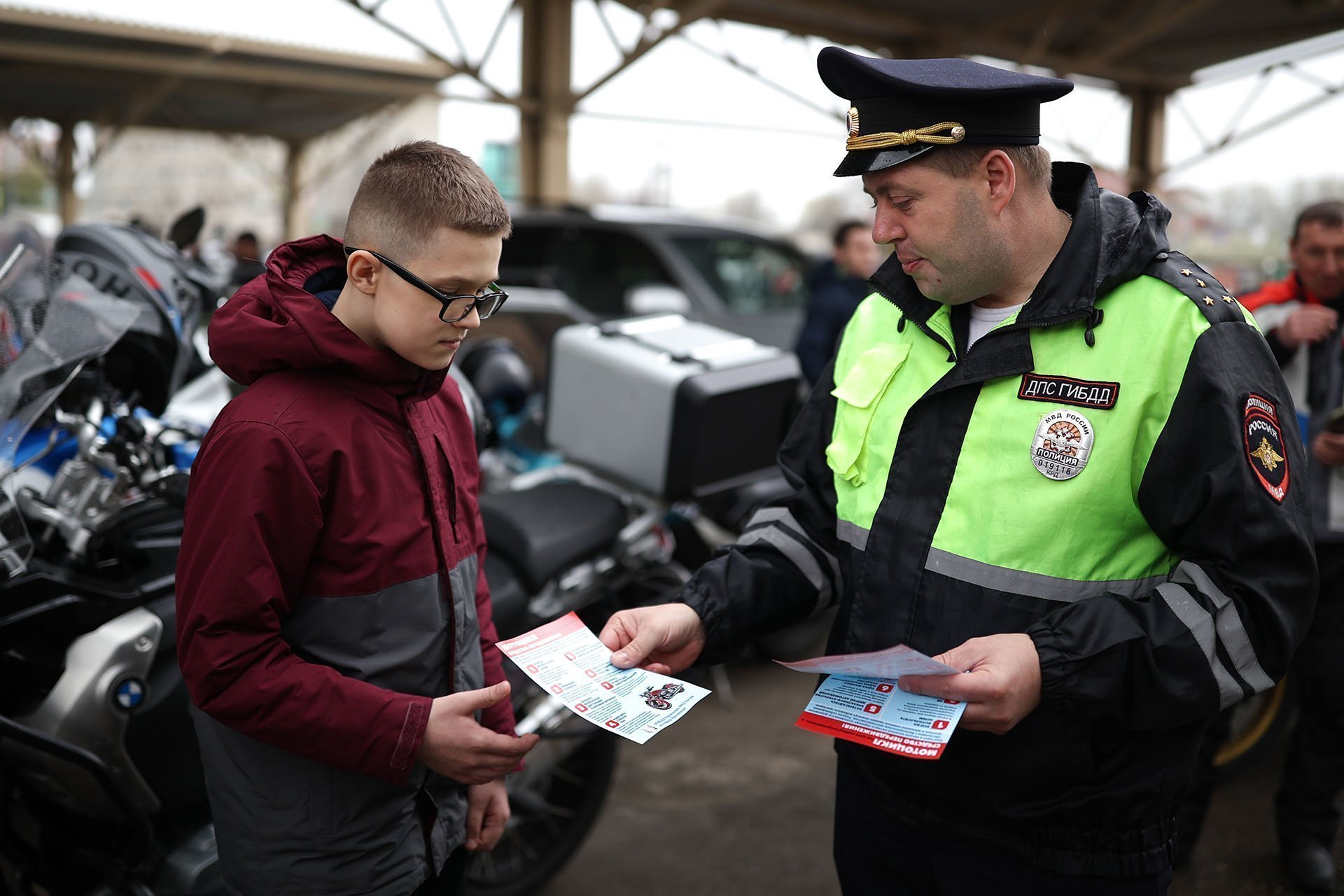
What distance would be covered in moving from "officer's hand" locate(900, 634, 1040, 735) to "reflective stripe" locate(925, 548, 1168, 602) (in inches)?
3.5

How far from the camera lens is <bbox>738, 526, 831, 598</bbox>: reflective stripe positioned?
1700 mm

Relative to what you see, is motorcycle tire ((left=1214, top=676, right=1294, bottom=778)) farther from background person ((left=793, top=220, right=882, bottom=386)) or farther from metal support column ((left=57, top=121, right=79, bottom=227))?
metal support column ((left=57, top=121, right=79, bottom=227))

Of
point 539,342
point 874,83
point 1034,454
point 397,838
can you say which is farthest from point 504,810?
point 539,342

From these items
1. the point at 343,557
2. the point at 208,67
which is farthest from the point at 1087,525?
the point at 208,67

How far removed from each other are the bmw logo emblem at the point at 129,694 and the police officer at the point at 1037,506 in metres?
0.90

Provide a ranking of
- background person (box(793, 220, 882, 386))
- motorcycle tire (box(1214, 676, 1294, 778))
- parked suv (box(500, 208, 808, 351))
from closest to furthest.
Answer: motorcycle tire (box(1214, 676, 1294, 778)) < background person (box(793, 220, 882, 386)) < parked suv (box(500, 208, 808, 351))

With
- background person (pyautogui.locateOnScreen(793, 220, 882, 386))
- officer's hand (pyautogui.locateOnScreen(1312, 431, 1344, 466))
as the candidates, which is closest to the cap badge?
officer's hand (pyautogui.locateOnScreen(1312, 431, 1344, 466))

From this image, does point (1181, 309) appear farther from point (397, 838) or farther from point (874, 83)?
point (397, 838)

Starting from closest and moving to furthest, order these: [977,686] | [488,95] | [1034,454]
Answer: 1. [977,686]
2. [1034,454]
3. [488,95]

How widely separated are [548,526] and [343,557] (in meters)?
1.42

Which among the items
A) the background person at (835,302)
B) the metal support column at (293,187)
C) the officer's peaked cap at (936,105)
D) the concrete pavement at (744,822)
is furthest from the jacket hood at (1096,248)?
the metal support column at (293,187)

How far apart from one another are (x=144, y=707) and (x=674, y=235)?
16.1 ft

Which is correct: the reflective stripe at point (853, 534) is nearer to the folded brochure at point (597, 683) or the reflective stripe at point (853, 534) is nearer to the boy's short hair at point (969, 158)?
the folded brochure at point (597, 683)

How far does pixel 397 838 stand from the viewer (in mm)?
1549
